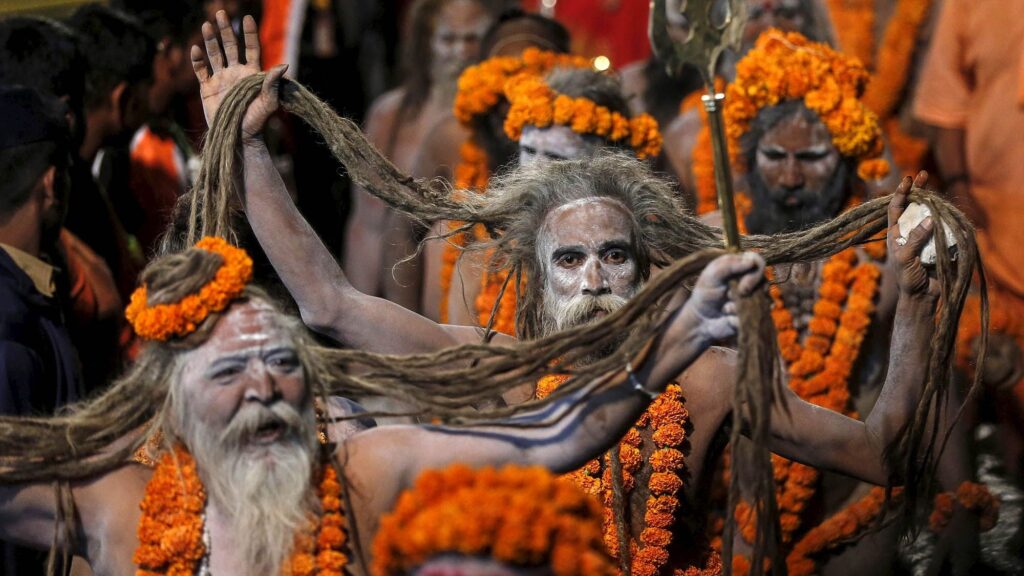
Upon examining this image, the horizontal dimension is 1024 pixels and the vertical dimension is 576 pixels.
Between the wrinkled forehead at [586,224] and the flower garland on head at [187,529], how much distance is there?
1.25 m

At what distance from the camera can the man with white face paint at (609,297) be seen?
443 centimetres

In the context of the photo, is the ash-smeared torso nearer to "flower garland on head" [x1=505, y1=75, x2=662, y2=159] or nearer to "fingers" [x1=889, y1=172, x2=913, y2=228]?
"flower garland on head" [x1=505, y1=75, x2=662, y2=159]

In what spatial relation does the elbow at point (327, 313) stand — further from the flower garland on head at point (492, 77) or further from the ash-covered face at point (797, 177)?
the flower garland on head at point (492, 77)

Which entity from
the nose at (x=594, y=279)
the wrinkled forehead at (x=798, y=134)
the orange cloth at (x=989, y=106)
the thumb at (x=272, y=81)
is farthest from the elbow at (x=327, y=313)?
the orange cloth at (x=989, y=106)

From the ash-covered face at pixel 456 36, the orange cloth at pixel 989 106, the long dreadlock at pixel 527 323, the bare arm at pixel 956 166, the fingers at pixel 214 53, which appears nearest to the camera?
the long dreadlock at pixel 527 323

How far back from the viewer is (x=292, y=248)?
4.61 metres

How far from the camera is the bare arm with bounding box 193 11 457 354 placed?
4.61 m

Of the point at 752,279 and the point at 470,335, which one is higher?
the point at 470,335

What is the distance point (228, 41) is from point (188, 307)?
1143 millimetres

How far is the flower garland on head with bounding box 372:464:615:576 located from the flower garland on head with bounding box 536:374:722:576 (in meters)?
0.93

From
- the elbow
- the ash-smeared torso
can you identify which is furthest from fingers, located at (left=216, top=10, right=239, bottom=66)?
the ash-smeared torso

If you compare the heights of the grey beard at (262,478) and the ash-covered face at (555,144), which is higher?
the ash-covered face at (555,144)

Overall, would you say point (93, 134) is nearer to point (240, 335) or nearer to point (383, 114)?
point (383, 114)

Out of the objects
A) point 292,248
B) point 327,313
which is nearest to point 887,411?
point 327,313
